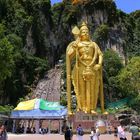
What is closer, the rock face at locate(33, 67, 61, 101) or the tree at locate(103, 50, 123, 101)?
the rock face at locate(33, 67, 61, 101)

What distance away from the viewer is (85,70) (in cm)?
2105

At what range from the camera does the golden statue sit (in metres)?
21.1

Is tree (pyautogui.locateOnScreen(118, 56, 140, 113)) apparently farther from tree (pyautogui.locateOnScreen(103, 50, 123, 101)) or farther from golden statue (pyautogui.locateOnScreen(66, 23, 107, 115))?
golden statue (pyautogui.locateOnScreen(66, 23, 107, 115))

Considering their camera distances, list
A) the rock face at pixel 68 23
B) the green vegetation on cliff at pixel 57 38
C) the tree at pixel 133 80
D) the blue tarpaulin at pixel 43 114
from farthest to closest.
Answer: the rock face at pixel 68 23
the green vegetation on cliff at pixel 57 38
the tree at pixel 133 80
the blue tarpaulin at pixel 43 114

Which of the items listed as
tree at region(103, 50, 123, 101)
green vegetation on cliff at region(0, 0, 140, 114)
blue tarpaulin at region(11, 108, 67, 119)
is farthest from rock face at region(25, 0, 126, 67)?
blue tarpaulin at region(11, 108, 67, 119)

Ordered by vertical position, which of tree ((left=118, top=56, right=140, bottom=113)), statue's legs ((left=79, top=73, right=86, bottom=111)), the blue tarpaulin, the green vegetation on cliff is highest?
the green vegetation on cliff

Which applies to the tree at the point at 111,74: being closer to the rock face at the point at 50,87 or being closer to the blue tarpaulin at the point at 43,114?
the rock face at the point at 50,87

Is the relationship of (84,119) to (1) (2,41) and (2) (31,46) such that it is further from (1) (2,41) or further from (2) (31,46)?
(2) (31,46)

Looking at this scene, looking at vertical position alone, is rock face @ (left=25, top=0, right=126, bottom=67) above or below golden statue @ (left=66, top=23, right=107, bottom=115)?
above

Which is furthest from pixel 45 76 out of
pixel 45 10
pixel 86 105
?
pixel 86 105

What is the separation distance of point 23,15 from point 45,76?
6.92 metres

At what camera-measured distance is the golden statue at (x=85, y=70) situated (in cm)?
2109

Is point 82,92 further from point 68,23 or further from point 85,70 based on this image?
point 68,23

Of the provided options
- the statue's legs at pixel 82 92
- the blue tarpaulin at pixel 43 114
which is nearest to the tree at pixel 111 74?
the blue tarpaulin at pixel 43 114
